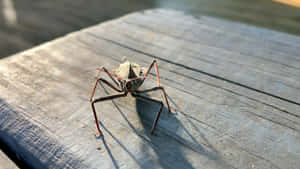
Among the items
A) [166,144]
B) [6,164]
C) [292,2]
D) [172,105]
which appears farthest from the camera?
[292,2]

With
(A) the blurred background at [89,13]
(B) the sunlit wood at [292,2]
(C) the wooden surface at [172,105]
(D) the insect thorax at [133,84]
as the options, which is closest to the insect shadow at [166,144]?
(C) the wooden surface at [172,105]

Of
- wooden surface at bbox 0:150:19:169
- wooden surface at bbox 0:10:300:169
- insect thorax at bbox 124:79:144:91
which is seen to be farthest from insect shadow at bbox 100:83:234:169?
wooden surface at bbox 0:150:19:169

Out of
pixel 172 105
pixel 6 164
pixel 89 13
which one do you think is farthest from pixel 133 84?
pixel 89 13

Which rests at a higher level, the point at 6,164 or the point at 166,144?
the point at 166,144

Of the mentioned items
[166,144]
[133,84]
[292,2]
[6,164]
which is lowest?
[6,164]

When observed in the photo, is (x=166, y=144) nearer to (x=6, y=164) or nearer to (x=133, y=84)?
(x=133, y=84)
